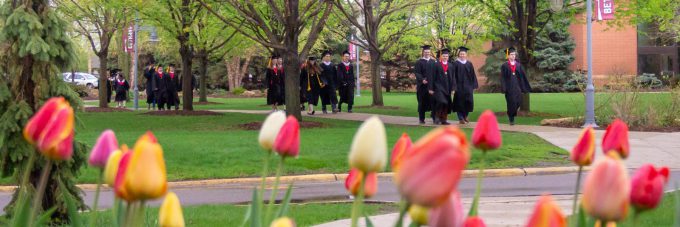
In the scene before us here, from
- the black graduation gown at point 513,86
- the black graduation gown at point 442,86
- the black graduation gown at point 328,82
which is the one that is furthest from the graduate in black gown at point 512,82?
the black graduation gown at point 328,82

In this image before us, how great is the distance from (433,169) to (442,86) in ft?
66.8

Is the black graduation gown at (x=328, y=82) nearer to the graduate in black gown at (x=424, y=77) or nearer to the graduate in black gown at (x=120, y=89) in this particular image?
the graduate in black gown at (x=424, y=77)

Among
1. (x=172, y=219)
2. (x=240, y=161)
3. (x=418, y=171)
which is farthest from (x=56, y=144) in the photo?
(x=240, y=161)

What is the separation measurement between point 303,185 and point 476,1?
13.5 metres

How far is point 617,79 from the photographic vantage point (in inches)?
805

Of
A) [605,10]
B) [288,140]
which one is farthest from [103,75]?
[288,140]

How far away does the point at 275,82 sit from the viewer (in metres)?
28.2

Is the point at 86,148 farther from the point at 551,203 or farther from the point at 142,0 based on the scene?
the point at 142,0

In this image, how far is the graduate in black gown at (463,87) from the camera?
70.3 feet

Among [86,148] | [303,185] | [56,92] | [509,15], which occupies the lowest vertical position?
[303,185]

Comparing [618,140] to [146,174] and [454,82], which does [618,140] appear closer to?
[146,174]

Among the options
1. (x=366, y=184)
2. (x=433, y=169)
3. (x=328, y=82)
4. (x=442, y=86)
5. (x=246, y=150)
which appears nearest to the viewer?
(x=433, y=169)

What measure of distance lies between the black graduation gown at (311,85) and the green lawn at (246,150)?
633cm

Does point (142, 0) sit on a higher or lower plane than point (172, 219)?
higher
